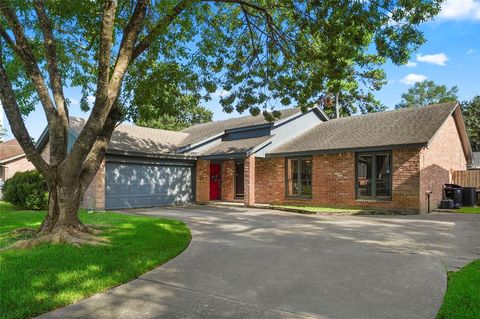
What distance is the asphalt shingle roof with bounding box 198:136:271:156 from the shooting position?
18.5 metres

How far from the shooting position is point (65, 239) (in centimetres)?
734

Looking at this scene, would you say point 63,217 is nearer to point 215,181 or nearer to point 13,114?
point 13,114

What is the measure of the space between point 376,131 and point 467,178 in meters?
5.43

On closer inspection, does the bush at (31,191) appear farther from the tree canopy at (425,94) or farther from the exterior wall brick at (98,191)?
the tree canopy at (425,94)

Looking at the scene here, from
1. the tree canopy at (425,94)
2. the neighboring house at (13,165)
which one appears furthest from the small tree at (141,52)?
the tree canopy at (425,94)

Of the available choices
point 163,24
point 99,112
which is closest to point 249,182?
point 163,24

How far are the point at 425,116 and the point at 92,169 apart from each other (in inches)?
588

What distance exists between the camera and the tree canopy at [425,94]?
59281 mm

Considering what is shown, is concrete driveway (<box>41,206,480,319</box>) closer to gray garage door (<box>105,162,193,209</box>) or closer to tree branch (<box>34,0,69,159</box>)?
tree branch (<box>34,0,69,159</box>)

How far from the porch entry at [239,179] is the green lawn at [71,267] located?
12.1 m

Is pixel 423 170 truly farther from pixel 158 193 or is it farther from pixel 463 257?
pixel 158 193

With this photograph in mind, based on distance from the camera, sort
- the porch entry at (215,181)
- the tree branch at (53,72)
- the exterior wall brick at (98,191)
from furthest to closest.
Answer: the porch entry at (215,181), the exterior wall brick at (98,191), the tree branch at (53,72)

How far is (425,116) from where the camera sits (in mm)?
16750

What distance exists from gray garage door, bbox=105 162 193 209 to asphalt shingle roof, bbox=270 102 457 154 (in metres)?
5.30
